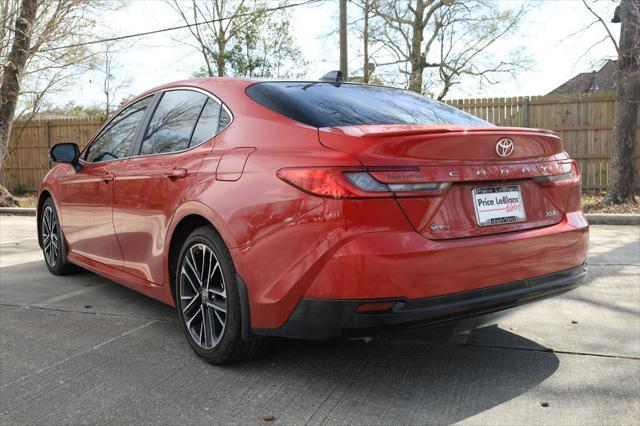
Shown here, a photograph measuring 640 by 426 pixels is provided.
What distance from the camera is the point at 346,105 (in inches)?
122

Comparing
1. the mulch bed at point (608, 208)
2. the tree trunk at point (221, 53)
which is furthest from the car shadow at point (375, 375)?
the tree trunk at point (221, 53)

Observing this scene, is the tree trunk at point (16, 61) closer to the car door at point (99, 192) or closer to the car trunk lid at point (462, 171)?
the car door at point (99, 192)

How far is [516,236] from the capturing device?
2.77 meters

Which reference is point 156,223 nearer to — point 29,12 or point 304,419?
point 304,419

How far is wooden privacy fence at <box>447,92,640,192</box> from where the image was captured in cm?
1305

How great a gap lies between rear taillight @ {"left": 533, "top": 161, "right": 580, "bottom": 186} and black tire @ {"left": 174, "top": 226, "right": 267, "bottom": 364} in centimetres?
161

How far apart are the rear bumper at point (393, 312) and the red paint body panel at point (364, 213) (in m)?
0.04

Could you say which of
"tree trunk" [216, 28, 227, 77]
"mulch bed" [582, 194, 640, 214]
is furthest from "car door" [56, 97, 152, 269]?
"tree trunk" [216, 28, 227, 77]

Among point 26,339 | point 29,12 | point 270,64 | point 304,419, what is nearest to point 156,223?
point 26,339

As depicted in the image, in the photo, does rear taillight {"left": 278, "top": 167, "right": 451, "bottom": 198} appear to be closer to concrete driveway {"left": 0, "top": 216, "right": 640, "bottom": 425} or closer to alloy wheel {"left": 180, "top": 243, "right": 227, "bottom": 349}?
concrete driveway {"left": 0, "top": 216, "right": 640, "bottom": 425}

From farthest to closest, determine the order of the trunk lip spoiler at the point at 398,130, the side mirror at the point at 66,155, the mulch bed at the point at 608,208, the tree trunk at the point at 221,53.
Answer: the tree trunk at the point at 221,53 → the mulch bed at the point at 608,208 → the side mirror at the point at 66,155 → the trunk lip spoiler at the point at 398,130

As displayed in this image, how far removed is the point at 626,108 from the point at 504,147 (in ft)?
34.0

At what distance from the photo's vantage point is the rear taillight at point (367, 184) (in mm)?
2453

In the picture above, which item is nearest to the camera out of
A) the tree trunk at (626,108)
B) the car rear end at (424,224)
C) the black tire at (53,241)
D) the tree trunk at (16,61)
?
the car rear end at (424,224)
